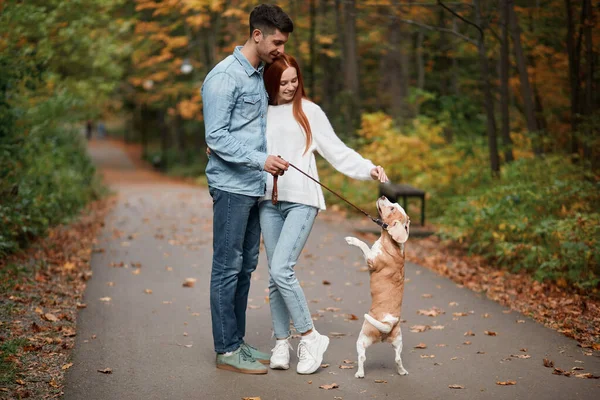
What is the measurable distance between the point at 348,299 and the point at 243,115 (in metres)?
3.42

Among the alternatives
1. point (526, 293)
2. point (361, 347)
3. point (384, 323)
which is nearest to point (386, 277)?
point (384, 323)

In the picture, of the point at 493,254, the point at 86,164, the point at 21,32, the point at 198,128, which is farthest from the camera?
the point at 198,128

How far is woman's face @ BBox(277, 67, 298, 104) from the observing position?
5.29 meters

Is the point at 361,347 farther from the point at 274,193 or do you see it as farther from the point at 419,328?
the point at 419,328

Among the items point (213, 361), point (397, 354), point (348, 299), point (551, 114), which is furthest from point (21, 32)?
point (551, 114)

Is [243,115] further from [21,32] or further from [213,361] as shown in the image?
[21,32]

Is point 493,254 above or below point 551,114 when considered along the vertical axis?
below

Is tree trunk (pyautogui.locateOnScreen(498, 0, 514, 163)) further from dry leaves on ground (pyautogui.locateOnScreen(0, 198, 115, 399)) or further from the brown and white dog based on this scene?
the brown and white dog

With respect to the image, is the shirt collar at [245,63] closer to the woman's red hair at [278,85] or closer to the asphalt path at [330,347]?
the woman's red hair at [278,85]

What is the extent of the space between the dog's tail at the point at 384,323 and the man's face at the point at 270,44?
1.89 meters

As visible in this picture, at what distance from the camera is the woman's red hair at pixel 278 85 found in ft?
17.4

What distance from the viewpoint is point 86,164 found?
826 inches

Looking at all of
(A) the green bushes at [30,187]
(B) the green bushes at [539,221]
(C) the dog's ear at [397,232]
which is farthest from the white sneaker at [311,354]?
(A) the green bushes at [30,187]

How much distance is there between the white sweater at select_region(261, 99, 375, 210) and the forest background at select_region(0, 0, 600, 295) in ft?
11.9
